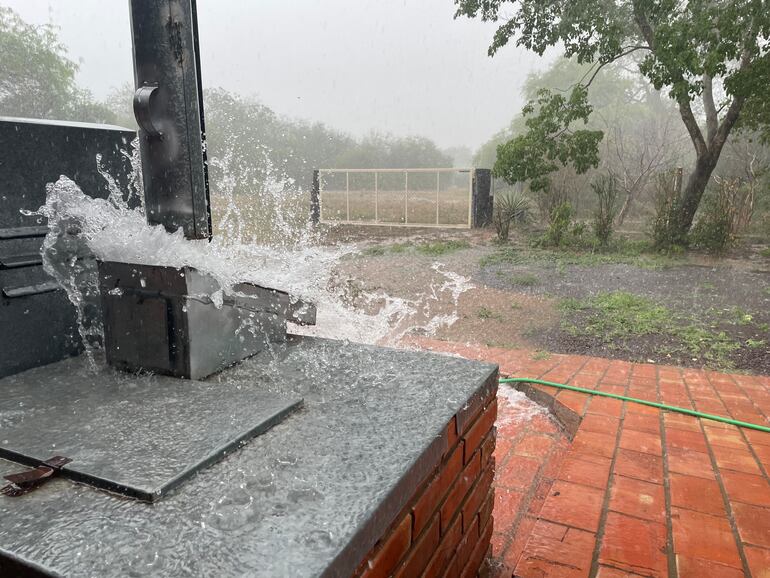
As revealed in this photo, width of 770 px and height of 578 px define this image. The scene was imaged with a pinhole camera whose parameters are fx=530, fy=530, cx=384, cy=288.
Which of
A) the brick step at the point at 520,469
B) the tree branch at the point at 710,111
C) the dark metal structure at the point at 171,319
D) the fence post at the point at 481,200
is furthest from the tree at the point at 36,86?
the fence post at the point at 481,200

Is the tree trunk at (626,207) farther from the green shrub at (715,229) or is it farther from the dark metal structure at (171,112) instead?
the dark metal structure at (171,112)

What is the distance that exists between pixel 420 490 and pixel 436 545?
0.16 metres

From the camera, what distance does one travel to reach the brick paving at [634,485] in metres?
1.44

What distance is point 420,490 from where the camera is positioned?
33.4 inches

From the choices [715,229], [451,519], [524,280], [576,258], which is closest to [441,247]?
[576,258]

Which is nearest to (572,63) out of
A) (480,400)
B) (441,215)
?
(441,215)

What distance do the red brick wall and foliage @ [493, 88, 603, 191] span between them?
306 inches

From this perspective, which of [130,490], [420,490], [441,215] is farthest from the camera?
[441,215]

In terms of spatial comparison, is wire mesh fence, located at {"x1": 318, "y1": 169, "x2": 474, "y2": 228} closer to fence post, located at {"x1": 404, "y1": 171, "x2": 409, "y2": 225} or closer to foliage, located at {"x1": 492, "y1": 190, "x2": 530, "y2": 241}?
fence post, located at {"x1": 404, "y1": 171, "x2": 409, "y2": 225}

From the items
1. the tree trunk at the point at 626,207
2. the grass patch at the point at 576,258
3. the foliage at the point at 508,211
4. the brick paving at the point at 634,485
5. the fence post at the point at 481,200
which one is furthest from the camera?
the fence post at the point at 481,200

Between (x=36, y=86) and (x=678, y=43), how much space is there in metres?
7.28

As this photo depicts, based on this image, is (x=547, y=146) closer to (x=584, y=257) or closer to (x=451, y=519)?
(x=584, y=257)

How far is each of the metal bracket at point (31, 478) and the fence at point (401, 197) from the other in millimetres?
13006

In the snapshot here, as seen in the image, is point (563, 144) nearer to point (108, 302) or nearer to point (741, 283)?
point (741, 283)
